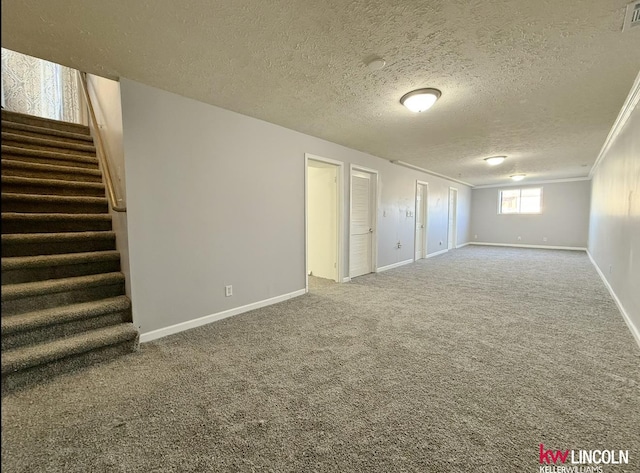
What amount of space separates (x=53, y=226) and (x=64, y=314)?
102cm

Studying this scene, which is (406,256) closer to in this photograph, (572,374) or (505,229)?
(572,374)

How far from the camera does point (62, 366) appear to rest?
91.6 inches

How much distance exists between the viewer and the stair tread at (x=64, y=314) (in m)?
2.30

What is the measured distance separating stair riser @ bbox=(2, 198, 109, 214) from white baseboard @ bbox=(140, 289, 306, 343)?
4.80 feet

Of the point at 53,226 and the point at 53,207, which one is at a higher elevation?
the point at 53,207

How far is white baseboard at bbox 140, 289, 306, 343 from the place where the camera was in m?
2.88

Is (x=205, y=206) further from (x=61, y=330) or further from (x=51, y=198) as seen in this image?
(x=61, y=330)

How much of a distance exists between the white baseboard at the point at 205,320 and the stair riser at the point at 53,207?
1463 millimetres

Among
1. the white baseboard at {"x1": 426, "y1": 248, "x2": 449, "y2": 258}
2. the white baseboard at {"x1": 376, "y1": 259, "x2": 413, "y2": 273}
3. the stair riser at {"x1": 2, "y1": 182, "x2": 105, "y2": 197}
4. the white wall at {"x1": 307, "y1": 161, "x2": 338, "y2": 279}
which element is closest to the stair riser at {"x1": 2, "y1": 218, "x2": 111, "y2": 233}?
the stair riser at {"x1": 2, "y1": 182, "x2": 105, "y2": 197}

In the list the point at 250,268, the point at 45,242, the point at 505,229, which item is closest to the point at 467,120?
the point at 250,268

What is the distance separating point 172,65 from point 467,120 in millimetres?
3192

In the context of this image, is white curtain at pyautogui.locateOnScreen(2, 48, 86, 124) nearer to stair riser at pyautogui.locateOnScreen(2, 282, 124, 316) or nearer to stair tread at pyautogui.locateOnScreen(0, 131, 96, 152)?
stair tread at pyautogui.locateOnScreen(0, 131, 96, 152)

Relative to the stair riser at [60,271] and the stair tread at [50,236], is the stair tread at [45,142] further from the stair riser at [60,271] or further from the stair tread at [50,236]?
the stair riser at [60,271]

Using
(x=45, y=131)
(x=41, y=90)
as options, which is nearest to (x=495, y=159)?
(x=45, y=131)
